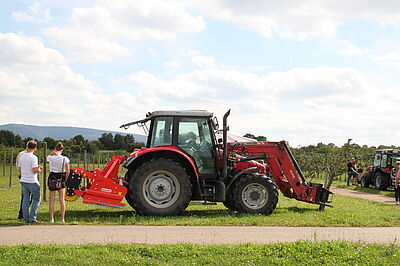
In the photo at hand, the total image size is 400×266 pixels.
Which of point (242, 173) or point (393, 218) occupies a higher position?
point (242, 173)

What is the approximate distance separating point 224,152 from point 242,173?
687mm

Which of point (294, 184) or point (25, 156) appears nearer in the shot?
point (25, 156)

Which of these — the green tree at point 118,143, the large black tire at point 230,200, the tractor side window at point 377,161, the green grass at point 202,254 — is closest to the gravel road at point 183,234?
the green grass at point 202,254

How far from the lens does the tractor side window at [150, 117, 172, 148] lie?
440 inches

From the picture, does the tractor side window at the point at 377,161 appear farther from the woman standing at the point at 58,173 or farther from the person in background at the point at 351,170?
the woman standing at the point at 58,173

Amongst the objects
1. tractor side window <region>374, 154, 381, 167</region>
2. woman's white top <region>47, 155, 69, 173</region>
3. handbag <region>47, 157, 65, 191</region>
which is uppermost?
tractor side window <region>374, 154, 381, 167</region>

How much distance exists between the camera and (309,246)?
284 inches

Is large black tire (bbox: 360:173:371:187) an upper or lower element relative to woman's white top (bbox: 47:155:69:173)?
lower

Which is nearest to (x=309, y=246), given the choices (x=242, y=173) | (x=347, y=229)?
(x=347, y=229)

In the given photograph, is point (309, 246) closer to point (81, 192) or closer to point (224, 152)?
point (224, 152)

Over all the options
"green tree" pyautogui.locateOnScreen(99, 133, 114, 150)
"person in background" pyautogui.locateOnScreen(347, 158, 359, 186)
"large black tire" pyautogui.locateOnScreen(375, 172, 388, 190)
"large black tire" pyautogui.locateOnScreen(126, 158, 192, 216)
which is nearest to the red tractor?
"large black tire" pyautogui.locateOnScreen(126, 158, 192, 216)

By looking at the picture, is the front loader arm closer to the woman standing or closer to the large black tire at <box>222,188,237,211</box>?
the large black tire at <box>222,188,237,211</box>

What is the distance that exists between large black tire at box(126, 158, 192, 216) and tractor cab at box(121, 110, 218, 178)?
0.57 m

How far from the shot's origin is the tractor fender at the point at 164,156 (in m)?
10.8
